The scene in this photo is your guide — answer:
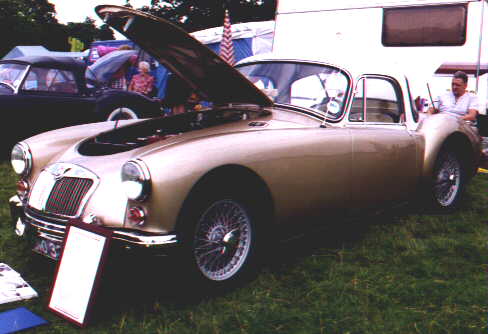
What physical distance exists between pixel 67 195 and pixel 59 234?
0.72ft

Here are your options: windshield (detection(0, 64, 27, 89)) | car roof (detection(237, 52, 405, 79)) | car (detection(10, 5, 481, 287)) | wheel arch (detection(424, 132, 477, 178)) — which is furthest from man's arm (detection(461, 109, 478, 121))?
windshield (detection(0, 64, 27, 89))

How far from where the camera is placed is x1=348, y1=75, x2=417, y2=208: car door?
140 inches

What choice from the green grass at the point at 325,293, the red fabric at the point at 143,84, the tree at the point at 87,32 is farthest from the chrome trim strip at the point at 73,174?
the tree at the point at 87,32

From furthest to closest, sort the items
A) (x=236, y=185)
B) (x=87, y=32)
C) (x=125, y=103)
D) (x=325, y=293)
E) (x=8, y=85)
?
(x=87, y=32), (x=125, y=103), (x=8, y=85), (x=325, y=293), (x=236, y=185)

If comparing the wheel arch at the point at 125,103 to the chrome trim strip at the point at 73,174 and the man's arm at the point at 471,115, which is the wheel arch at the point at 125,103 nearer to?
the chrome trim strip at the point at 73,174

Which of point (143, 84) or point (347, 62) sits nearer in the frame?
point (347, 62)

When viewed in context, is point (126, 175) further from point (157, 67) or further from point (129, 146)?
point (157, 67)

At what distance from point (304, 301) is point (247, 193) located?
0.71 m

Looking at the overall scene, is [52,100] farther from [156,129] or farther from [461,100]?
[461,100]

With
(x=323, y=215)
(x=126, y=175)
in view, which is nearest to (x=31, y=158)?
(x=126, y=175)

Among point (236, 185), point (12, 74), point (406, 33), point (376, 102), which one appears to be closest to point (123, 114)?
point (12, 74)

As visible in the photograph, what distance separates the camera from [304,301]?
283 centimetres

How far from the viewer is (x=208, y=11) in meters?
33.5

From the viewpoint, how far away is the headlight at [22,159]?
3.29m
